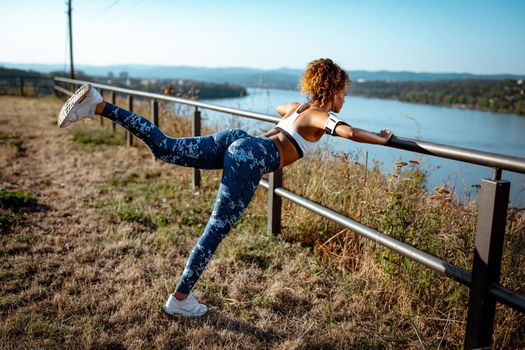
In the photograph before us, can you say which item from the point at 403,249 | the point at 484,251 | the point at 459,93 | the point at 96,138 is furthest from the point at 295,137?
the point at 459,93

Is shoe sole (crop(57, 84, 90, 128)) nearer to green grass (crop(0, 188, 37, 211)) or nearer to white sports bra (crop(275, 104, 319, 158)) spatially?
white sports bra (crop(275, 104, 319, 158))

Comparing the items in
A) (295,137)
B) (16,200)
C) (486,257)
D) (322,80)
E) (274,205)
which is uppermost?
(322,80)

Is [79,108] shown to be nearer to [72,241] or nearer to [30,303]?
[30,303]

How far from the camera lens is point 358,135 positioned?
7.55 ft

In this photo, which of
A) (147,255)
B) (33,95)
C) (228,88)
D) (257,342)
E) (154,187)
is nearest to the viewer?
(257,342)

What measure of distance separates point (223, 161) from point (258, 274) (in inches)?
41.3

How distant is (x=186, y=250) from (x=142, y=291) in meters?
0.76

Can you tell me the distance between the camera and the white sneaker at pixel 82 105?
8.30 feet

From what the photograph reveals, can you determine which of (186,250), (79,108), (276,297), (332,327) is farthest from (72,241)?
(332,327)

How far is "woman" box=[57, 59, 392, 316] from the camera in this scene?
246 centimetres

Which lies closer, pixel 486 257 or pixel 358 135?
pixel 486 257

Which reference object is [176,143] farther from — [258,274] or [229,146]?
[258,274]

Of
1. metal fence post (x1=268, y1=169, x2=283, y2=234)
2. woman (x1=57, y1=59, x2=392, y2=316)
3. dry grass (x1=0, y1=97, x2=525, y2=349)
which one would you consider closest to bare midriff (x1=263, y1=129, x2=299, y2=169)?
woman (x1=57, y1=59, x2=392, y2=316)

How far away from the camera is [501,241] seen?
2.04 m
